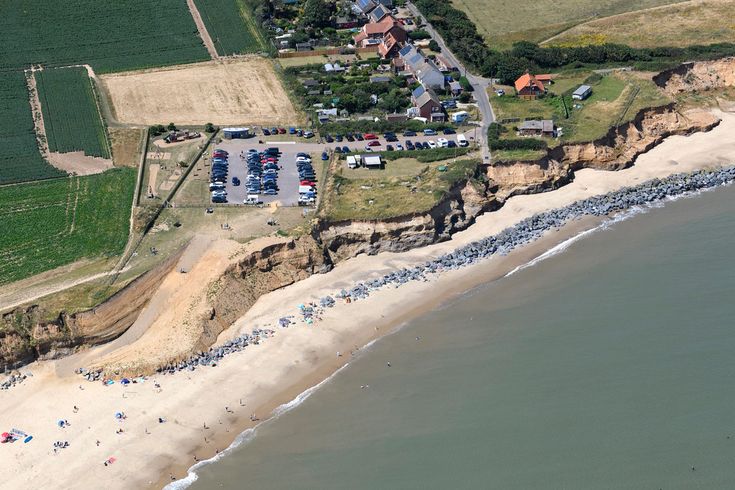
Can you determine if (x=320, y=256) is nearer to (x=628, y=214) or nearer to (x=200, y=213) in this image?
(x=200, y=213)

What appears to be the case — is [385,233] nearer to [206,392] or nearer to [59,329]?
[206,392]

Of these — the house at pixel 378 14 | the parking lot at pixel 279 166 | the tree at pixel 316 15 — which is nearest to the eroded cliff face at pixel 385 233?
the parking lot at pixel 279 166

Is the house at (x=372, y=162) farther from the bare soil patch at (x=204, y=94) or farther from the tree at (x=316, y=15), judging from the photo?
the tree at (x=316, y=15)

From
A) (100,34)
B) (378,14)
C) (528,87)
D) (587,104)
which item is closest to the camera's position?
(587,104)

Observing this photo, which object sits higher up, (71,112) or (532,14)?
(532,14)

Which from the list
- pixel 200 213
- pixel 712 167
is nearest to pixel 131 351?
pixel 200 213

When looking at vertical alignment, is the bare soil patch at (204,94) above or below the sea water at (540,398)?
above

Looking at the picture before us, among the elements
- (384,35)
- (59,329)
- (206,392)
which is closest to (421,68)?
(384,35)
